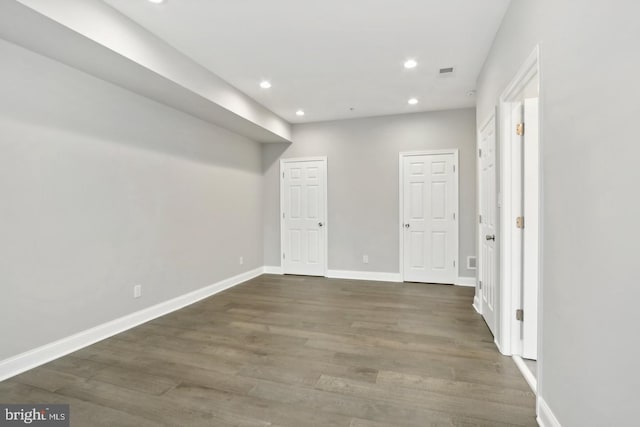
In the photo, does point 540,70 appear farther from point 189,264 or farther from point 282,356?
point 189,264

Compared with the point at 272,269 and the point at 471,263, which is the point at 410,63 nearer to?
the point at 471,263

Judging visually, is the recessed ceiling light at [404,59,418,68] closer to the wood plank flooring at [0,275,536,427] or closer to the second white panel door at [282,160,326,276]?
the second white panel door at [282,160,326,276]

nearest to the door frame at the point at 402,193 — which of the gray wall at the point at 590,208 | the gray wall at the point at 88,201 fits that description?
the gray wall at the point at 88,201

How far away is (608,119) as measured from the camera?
45.2 inches

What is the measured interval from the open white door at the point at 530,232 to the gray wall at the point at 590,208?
800mm

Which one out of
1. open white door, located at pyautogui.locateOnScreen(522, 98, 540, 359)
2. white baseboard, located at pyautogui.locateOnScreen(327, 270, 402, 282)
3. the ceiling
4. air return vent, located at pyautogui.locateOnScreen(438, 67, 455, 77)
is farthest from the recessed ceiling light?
white baseboard, located at pyautogui.locateOnScreen(327, 270, 402, 282)

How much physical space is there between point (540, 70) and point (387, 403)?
2.17 metres

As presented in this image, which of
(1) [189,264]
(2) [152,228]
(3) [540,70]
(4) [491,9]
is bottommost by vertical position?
(1) [189,264]

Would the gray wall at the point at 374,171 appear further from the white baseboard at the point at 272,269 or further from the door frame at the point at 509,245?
the door frame at the point at 509,245

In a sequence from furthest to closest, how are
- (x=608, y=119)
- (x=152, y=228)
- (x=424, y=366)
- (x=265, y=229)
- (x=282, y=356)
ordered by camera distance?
(x=265, y=229)
(x=152, y=228)
(x=282, y=356)
(x=424, y=366)
(x=608, y=119)

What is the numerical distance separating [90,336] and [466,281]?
4861mm

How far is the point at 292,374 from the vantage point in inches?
91.6

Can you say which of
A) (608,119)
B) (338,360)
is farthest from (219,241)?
(608,119)

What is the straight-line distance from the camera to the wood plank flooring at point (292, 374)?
1.87m
